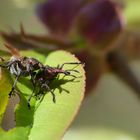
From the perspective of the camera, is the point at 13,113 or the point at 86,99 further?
the point at 86,99

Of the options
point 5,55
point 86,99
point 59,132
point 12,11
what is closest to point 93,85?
point 86,99

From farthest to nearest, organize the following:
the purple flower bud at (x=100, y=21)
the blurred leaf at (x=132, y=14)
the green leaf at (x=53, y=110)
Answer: the blurred leaf at (x=132, y=14) < the purple flower bud at (x=100, y=21) < the green leaf at (x=53, y=110)

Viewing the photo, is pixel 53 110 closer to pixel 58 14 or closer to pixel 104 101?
pixel 58 14

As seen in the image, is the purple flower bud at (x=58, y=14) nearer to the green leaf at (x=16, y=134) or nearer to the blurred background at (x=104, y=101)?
the blurred background at (x=104, y=101)

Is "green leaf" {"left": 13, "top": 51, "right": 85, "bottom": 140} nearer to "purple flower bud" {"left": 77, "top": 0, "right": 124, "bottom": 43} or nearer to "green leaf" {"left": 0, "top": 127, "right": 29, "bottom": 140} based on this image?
"green leaf" {"left": 0, "top": 127, "right": 29, "bottom": 140}

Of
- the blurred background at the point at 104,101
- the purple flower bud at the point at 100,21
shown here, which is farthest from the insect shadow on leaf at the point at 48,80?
the blurred background at the point at 104,101

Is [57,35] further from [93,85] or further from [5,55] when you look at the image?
[5,55]

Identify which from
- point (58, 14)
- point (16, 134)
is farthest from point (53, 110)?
point (58, 14)
